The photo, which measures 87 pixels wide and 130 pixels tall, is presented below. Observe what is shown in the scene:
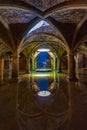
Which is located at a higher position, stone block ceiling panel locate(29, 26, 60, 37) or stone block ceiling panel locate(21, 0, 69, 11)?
stone block ceiling panel locate(21, 0, 69, 11)

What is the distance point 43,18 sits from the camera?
35.1 feet

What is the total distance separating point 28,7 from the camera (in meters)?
9.15

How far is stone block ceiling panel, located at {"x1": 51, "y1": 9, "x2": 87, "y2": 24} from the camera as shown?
10211mm

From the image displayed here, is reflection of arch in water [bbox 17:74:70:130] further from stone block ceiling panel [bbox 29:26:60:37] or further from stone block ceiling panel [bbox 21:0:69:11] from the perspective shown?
stone block ceiling panel [bbox 29:26:60:37]

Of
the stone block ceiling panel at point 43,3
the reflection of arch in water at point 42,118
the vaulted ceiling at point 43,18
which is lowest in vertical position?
the reflection of arch in water at point 42,118

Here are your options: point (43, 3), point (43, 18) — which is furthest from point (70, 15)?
point (43, 3)

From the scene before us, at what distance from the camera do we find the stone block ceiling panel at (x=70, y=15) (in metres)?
10.2

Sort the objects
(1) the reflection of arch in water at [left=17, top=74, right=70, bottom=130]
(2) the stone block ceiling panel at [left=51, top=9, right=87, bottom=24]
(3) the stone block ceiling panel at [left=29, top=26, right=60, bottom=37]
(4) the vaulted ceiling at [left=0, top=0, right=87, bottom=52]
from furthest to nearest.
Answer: (3) the stone block ceiling panel at [left=29, top=26, right=60, bottom=37] < (2) the stone block ceiling panel at [left=51, top=9, right=87, bottom=24] < (4) the vaulted ceiling at [left=0, top=0, right=87, bottom=52] < (1) the reflection of arch in water at [left=17, top=74, right=70, bottom=130]

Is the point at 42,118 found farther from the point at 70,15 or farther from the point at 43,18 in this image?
the point at 70,15

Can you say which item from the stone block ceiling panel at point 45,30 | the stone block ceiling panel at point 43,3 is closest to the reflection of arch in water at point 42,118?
the stone block ceiling panel at point 43,3

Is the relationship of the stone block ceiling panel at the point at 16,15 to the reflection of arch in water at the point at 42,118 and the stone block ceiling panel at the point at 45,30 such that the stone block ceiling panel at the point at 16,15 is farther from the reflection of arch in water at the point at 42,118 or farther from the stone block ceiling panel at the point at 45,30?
the reflection of arch in water at the point at 42,118

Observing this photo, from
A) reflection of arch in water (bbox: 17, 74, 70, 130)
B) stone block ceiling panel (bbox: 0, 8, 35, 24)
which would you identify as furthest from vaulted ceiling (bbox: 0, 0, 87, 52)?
reflection of arch in water (bbox: 17, 74, 70, 130)

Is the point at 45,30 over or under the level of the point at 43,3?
under

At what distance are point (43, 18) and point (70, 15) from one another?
1.65 m
